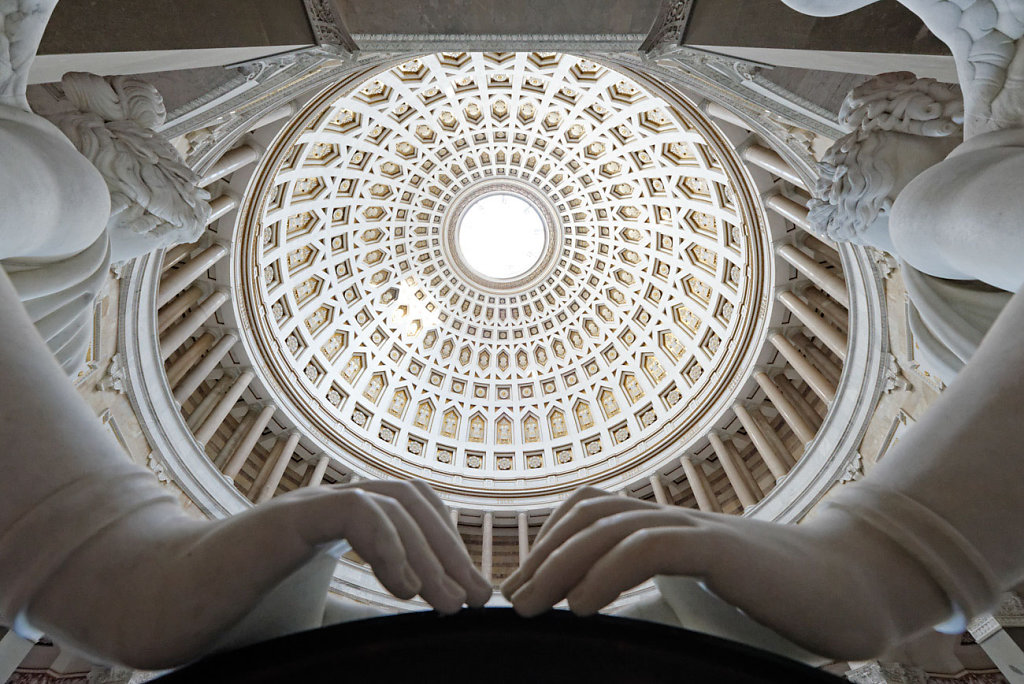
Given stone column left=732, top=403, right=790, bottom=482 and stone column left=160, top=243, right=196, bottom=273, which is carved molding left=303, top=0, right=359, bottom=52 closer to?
stone column left=160, top=243, right=196, bottom=273

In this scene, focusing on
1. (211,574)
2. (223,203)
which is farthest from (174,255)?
(211,574)

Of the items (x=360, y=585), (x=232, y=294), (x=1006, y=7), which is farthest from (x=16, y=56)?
(x=360, y=585)

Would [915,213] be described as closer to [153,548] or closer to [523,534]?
[153,548]

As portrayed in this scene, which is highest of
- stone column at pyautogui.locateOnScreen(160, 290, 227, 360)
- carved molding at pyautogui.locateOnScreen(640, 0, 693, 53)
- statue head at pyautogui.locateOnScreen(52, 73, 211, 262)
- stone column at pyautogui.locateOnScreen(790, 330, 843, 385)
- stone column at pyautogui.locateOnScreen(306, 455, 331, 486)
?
carved molding at pyautogui.locateOnScreen(640, 0, 693, 53)

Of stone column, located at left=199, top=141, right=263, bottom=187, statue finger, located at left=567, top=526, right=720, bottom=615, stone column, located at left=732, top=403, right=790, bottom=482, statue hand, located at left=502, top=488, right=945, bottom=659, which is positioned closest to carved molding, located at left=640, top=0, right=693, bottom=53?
statue hand, located at left=502, top=488, right=945, bottom=659

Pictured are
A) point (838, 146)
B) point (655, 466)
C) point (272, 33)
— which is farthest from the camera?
point (655, 466)

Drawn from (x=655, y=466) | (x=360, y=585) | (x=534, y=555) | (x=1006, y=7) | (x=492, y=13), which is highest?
(x=492, y=13)

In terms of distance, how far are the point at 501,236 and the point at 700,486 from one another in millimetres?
16410

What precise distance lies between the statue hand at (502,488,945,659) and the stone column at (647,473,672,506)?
60.2ft

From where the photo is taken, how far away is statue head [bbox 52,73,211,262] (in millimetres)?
3834

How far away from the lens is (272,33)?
6.05m

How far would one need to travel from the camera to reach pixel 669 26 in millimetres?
6426

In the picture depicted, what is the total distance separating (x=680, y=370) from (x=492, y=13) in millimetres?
17576

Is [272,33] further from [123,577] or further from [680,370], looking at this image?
[680,370]
